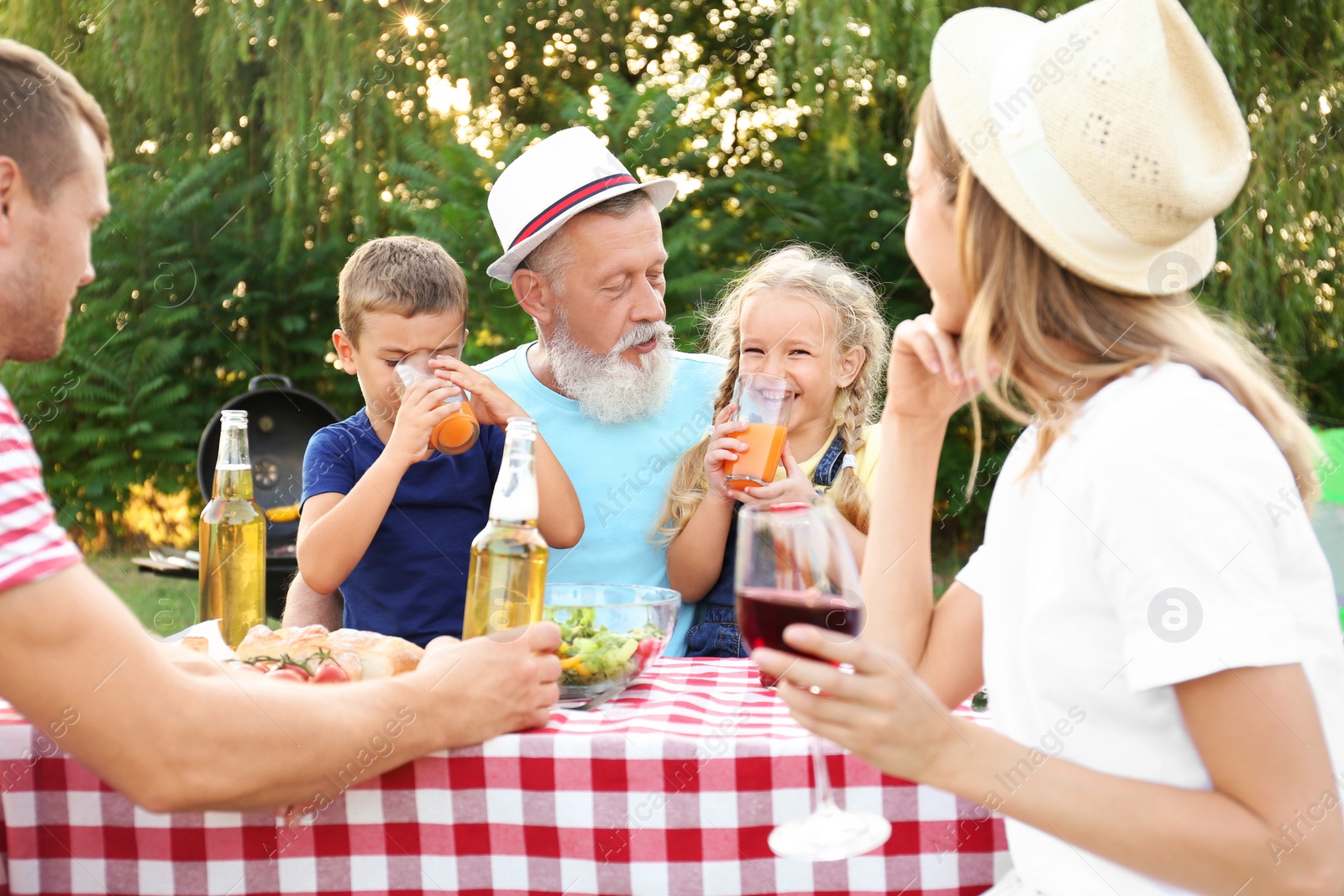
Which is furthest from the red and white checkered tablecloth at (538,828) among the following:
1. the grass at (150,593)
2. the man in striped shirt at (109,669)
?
the grass at (150,593)

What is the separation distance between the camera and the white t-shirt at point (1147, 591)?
42.1 inches

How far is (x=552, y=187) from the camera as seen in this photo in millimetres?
3150

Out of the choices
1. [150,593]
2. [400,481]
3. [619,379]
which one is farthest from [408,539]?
[150,593]

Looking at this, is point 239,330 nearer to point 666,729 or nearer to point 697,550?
point 697,550

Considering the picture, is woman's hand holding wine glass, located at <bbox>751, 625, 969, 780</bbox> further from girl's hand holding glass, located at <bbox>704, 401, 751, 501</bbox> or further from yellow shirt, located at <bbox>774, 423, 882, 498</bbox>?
yellow shirt, located at <bbox>774, 423, 882, 498</bbox>

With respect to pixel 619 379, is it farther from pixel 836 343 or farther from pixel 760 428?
pixel 760 428

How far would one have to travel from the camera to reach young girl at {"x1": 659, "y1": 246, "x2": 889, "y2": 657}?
2664mm

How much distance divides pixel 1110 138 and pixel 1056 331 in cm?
25

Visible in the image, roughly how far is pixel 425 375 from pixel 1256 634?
1766 millimetres

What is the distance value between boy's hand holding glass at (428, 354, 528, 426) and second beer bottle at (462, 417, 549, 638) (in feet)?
2.79

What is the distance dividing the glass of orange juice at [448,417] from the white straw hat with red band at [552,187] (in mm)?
927

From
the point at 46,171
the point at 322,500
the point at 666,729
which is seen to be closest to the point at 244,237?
the point at 322,500

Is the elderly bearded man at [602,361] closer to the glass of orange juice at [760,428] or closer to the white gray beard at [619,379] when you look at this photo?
the white gray beard at [619,379]

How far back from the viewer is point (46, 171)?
4.89 feet
